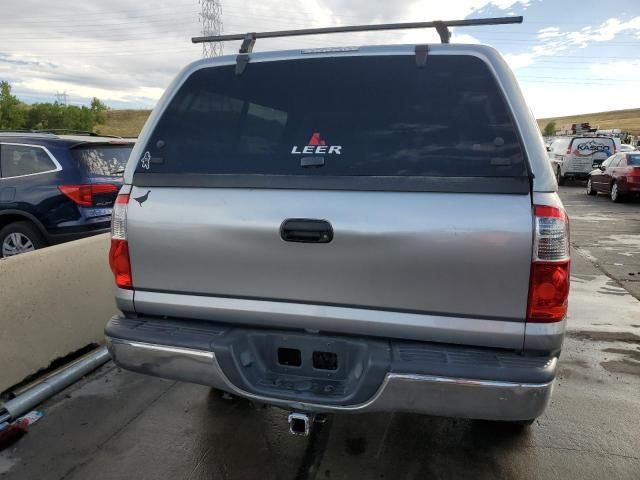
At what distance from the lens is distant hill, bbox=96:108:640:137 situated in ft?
231

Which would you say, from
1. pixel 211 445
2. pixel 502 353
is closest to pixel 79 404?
pixel 211 445

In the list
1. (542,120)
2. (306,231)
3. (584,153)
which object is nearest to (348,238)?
(306,231)

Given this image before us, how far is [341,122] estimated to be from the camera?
249cm

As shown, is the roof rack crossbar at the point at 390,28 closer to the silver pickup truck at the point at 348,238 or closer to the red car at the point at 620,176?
the silver pickup truck at the point at 348,238

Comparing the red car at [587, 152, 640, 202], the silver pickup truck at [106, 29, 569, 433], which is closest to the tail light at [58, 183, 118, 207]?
the silver pickup truck at [106, 29, 569, 433]

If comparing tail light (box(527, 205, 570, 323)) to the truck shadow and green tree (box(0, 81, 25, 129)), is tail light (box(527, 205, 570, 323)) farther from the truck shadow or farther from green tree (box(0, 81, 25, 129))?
green tree (box(0, 81, 25, 129))

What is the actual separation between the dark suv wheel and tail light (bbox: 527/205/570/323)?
5606 mm

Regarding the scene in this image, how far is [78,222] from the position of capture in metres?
5.73

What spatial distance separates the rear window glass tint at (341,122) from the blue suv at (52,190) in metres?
3.49

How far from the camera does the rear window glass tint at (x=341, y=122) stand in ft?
7.53

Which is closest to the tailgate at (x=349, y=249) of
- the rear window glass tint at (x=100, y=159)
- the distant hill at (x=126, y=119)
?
the rear window glass tint at (x=100, y=159)

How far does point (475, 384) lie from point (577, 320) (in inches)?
152

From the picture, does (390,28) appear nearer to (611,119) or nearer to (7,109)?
(7,109)

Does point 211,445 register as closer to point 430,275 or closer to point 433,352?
point 433,352
